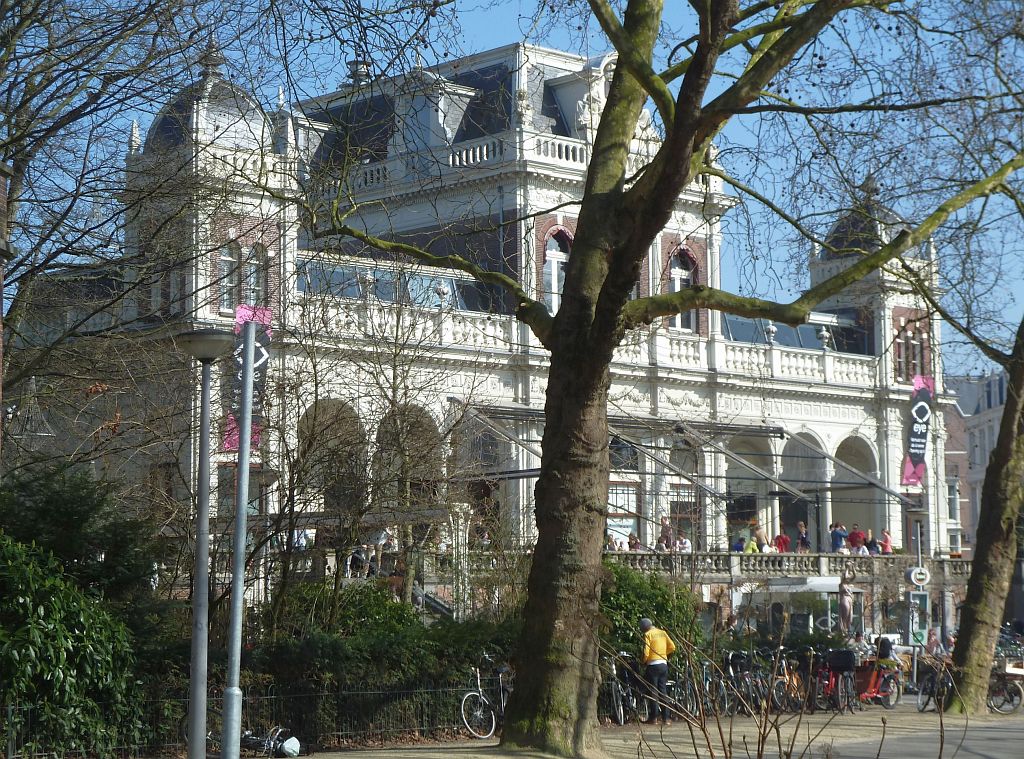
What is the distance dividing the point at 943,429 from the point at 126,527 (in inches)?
1523

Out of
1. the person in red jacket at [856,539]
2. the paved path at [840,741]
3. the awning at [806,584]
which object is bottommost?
the paved path at [840,741]

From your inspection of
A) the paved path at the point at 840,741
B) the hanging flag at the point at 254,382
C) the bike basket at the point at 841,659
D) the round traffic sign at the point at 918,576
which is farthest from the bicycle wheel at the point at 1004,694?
the hanging flag at the point at 254,382

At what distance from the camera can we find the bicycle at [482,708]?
60.8ft

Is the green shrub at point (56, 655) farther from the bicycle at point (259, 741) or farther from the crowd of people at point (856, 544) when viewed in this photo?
the crowd of people at point (856, 544)

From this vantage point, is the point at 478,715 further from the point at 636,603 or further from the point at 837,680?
the point at 837,680

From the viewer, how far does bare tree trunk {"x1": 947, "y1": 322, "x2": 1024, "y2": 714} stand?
22.0 metres

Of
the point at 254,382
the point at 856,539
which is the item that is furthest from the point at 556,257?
the point at 254,382

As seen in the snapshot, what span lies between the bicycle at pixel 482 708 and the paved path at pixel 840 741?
68cm

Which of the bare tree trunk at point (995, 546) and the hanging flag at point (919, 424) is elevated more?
the hanging flag at point (919, 424)

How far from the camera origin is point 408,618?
20.3 m

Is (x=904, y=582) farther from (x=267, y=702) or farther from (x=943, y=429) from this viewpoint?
(x=267, y=702)

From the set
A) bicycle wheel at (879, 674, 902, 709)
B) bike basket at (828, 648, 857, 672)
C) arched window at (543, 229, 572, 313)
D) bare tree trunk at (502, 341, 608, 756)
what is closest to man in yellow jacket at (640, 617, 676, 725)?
bike basket at (828, 648, 857, 672)

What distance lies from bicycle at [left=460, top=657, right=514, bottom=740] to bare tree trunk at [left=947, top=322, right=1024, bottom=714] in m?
7.12

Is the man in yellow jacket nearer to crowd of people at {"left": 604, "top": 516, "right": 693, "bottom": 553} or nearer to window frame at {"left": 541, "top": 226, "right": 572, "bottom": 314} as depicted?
crowd of people at {"left": 604, "top": 516, "right": 693, "bottom": 553}
